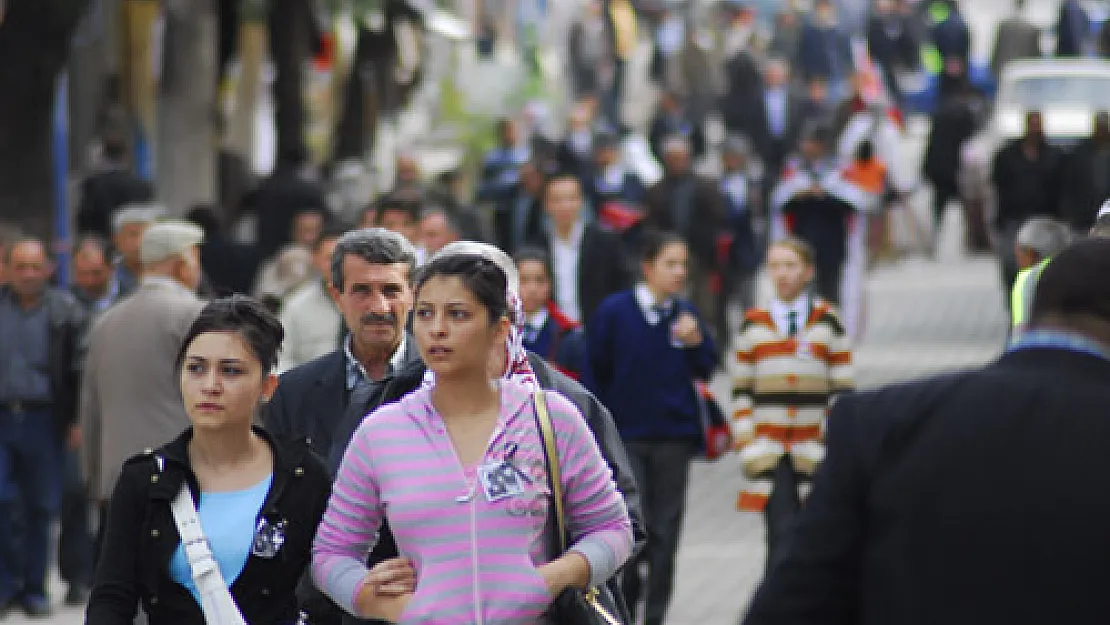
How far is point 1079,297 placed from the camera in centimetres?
436

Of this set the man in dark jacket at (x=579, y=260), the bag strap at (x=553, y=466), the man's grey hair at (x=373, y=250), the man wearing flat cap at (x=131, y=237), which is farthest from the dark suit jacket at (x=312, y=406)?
the man in dark jacket at (x=579, y=260)

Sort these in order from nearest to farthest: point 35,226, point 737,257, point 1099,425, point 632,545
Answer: point 1099,425 < point 632,545 < point 35,226 < point 737,257

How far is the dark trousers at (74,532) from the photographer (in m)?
12.6

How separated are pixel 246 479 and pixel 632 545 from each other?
87cm

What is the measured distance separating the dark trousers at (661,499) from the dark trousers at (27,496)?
2.87 m

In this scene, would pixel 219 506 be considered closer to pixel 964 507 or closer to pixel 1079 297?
pixel 964 507

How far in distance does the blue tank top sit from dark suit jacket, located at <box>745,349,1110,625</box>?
1742 millimetres

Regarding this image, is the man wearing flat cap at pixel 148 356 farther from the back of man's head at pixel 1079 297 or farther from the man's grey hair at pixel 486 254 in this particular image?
the back of man's head at pixel 1079 297

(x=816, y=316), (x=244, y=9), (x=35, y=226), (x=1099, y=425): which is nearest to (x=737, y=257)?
(x=244, y=9)

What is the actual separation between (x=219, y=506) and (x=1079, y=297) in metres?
2.23

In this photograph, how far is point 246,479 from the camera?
5.93 meters

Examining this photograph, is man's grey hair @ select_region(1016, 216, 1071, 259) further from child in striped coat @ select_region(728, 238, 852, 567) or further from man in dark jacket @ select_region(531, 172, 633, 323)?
man in dark jacket @ select_region(531, 172, 633, 323)

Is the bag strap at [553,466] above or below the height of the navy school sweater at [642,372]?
above

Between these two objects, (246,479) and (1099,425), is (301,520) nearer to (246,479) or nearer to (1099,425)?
(246,479)
